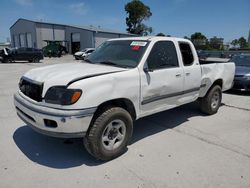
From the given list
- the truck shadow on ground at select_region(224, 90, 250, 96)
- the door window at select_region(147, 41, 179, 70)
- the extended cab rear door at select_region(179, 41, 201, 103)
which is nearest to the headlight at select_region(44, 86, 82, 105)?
the door window at select_region(147, 41, 179, 70)

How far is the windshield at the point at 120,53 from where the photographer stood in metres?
3.82

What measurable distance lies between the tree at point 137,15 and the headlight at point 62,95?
206 ft

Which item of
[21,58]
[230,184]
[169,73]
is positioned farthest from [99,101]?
[21,58]

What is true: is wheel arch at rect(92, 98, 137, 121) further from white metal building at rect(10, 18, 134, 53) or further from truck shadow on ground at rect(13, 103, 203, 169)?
white metal building at rect(10, 18, 134, 53)

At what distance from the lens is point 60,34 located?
4425 centimetres

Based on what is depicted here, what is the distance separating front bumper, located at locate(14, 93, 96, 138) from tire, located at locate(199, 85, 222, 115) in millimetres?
3531

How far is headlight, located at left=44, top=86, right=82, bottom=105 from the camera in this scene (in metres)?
2.87

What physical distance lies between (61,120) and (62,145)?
1.18m

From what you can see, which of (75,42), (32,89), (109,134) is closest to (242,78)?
(109,134)

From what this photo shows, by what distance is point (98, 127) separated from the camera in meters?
3.13

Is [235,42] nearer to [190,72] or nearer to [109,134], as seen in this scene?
[190,72]

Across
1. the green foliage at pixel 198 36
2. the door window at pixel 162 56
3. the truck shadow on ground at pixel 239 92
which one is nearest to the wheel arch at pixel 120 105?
the door window at pixel 162 56

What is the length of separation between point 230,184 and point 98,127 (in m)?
1.91

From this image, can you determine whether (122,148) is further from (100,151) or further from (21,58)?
(21,58)
